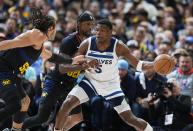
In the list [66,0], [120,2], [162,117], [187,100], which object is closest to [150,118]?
[162,117]

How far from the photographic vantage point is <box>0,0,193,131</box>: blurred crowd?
7301 mm

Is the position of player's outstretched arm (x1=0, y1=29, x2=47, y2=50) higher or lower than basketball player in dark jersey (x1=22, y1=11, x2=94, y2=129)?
higher

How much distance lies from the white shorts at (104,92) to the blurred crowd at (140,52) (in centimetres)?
141

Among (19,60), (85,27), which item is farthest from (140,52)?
(19,60)

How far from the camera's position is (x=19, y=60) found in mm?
5746

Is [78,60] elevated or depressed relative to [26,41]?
depressed

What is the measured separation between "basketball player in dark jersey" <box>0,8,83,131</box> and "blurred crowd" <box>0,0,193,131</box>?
69 cm

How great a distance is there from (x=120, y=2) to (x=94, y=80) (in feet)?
22.3

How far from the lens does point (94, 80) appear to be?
20.7ft

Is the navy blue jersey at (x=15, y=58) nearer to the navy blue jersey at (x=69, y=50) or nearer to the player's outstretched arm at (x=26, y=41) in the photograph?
the player's outstretched arm at (x=26, y=41)

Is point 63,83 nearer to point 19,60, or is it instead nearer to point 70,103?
point 70,103

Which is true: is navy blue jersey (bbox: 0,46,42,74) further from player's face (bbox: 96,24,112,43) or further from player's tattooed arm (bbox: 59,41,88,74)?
player's face (bbox: 96,24,112,43)

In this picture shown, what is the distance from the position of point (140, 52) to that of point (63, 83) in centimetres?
354

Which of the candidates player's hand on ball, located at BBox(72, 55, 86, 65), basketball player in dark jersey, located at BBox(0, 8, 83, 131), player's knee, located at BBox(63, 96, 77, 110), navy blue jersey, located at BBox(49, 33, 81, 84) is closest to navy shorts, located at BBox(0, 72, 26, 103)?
basketball player in dark jersey, located at BBox(0, 8, 83, 131)
